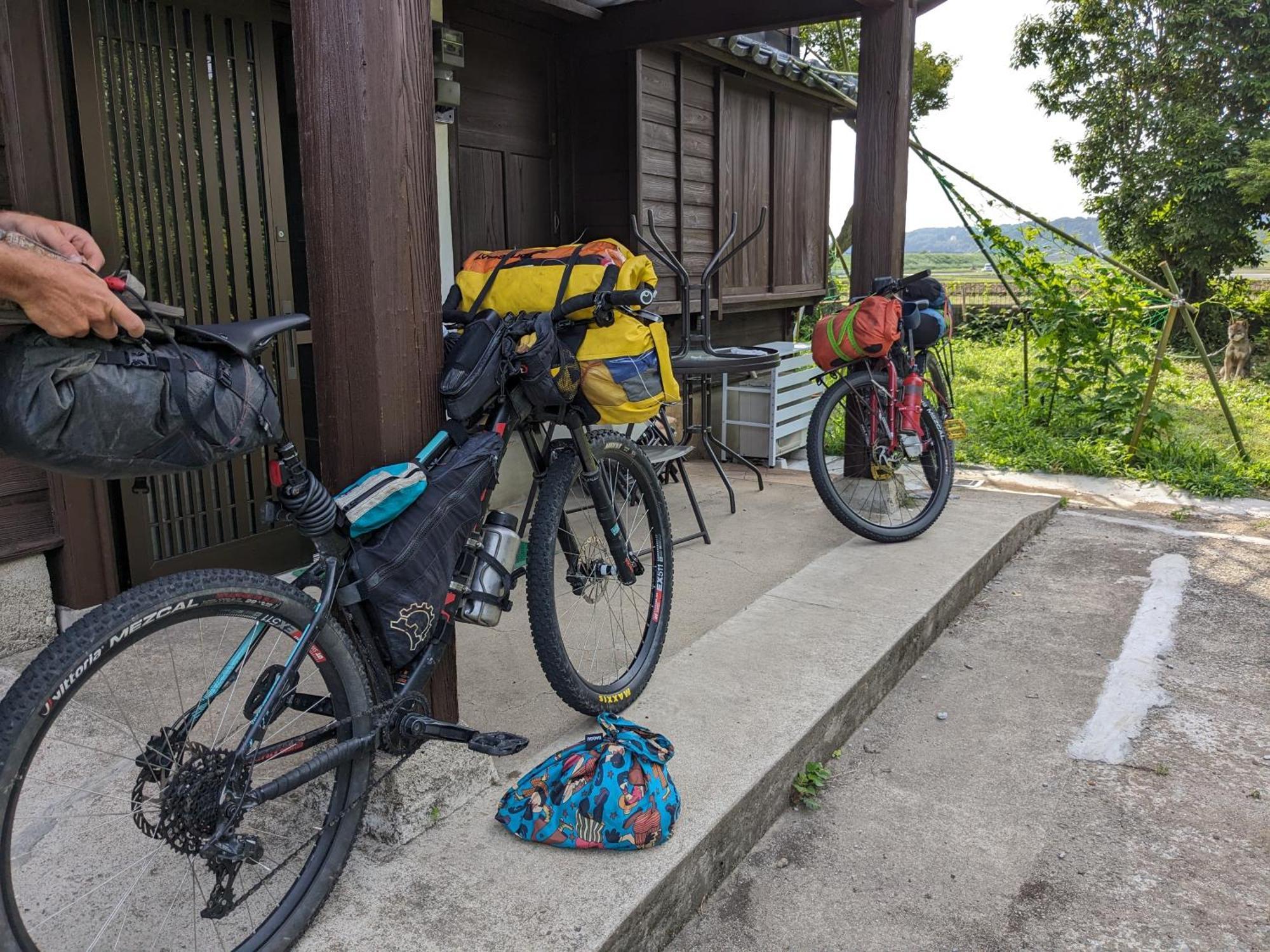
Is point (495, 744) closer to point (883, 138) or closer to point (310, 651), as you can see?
point (310, 651)

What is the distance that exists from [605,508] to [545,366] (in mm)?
553

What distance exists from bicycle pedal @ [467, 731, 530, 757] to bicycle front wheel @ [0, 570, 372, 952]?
0.23 metres

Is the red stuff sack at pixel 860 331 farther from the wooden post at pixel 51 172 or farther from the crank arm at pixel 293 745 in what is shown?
the crank arm at pixel 293 745

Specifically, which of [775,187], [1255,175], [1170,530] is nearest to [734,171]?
[775,187]

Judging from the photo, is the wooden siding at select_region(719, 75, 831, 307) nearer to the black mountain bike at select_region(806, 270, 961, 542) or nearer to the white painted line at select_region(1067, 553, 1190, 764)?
the black mountain bike at select_region(806, 270, 961, 542)

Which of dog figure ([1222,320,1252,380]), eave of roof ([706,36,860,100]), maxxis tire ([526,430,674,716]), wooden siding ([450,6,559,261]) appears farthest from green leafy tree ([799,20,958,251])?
maxxis tire ([526,430,674,716])

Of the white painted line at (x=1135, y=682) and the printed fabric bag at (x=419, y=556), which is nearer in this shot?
the printed fabric bag at (x=419, y=556)

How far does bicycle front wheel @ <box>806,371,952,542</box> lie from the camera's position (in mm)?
4512

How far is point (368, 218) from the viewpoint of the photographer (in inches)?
79.7

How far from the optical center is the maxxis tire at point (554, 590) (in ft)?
8.08

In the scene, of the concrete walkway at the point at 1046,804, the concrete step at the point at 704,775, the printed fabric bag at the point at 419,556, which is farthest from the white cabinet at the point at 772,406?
the printed fabric bag at the point at 419,556

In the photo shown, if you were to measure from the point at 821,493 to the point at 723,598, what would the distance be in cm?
87

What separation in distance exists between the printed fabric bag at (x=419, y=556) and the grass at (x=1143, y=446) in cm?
565

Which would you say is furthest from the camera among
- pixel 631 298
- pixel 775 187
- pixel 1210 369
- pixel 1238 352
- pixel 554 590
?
pixel 1238 352
